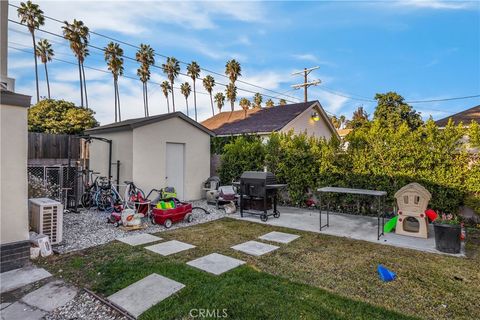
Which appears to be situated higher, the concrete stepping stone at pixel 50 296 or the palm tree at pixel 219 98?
the palm tree at pixel 219 98

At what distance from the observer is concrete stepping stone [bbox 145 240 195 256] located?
4449 millimetres

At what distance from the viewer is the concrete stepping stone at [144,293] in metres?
2.68

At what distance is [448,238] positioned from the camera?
4.56 metres

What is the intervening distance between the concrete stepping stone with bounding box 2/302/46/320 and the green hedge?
23.9 feet

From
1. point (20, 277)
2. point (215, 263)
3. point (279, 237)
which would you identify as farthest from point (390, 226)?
point (20, 277)

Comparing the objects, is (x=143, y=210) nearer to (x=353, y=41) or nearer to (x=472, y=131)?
(x=472, y=131)

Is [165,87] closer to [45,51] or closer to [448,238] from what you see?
[45,51]

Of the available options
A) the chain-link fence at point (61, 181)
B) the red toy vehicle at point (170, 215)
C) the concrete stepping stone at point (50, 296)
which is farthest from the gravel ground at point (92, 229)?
the concrete stepping stone at point (50, 296)

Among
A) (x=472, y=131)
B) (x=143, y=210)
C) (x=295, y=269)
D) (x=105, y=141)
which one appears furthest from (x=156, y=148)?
(x=472, y=131)

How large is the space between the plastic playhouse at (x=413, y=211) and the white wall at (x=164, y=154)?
7021 millimetres

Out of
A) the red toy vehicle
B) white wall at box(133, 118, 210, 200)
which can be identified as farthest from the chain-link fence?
the red toy vehicle

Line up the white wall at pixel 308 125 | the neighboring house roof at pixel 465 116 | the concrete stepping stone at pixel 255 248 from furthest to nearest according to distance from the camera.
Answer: the white wall at pixel 308 125 < the neighboring house roof at pixel 465 116 < the concrete stepping stone at pixel 255 248

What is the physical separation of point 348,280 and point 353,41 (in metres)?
10.1

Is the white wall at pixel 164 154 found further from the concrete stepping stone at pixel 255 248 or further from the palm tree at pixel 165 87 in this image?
the palm tree at pixel 165 87
